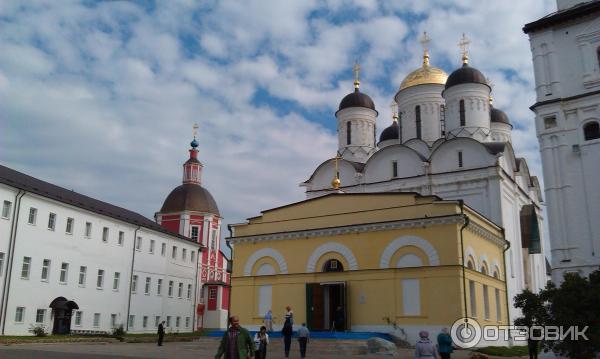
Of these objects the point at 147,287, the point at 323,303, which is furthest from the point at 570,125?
the point at 147,287

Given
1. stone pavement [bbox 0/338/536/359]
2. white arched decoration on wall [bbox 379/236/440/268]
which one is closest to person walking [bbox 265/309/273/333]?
stone pavement [bbox 0/338/536/359]

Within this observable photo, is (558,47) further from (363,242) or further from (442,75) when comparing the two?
(442,75)

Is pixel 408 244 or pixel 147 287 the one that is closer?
pixel 408 244

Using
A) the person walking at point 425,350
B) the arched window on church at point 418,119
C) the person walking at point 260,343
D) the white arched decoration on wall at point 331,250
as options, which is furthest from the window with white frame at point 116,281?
the person walking at point 425,350

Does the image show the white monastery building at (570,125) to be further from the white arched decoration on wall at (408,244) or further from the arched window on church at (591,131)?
the white arched decoration on wall at (408,244)

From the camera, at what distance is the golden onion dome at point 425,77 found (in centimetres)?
3706

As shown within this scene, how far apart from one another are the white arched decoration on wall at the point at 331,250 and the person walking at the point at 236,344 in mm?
14120

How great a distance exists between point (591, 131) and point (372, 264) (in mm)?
9535

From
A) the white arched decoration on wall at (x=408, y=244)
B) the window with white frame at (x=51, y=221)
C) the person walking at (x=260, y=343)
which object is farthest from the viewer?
the window with white frame at (x=51, y=221)

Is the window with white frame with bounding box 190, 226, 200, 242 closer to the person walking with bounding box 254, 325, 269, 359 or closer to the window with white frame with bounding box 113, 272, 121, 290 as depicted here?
the window with white frame with bounding box 113, 272, 121, 290

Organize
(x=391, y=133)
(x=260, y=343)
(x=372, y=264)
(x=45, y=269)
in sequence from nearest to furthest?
(x=260, y=343) → (x=372, y=264) → (x=45, y=269) → (x=391, y=133)

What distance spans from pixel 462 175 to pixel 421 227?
32.6 ft

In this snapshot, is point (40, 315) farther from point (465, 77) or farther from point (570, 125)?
point (465, 77)

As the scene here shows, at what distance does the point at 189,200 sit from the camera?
4828 centimetres
